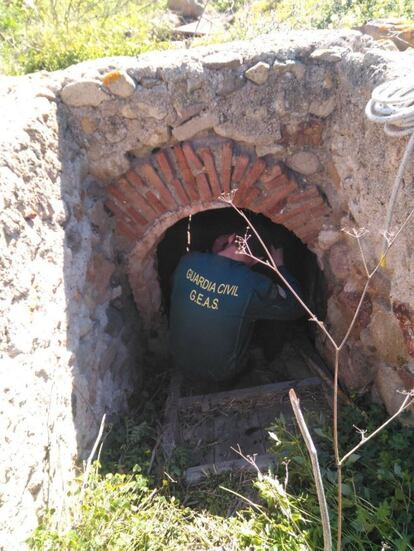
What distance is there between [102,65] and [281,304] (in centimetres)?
189

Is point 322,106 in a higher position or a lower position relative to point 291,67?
lower

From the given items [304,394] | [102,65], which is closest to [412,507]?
[304,394]

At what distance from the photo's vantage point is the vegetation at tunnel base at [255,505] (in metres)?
2.21

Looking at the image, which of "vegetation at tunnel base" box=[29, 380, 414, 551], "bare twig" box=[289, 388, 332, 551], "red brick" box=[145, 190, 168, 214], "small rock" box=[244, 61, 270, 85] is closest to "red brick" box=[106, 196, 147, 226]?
"red brick" box=[145, 190, 168, 214]

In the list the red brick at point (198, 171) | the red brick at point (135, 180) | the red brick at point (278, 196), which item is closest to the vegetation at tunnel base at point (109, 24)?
the red brick at point (135, 180)

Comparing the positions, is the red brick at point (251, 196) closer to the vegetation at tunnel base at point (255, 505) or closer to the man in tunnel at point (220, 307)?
the man in tunnel at point (220, 307)

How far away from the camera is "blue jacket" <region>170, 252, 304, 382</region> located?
3459mm

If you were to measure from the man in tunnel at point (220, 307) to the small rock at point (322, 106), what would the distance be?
1.04 m

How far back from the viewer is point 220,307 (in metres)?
3.52

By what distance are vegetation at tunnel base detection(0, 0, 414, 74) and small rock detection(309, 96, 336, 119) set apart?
175cm

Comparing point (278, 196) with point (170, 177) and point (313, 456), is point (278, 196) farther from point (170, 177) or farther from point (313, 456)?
point (313, 456)

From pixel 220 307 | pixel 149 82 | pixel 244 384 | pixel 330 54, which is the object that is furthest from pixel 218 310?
pixel 330 54

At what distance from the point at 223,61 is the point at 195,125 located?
0.39 m

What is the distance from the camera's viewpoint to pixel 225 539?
2.47m
